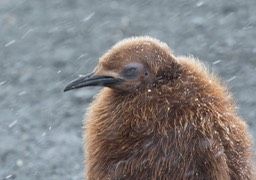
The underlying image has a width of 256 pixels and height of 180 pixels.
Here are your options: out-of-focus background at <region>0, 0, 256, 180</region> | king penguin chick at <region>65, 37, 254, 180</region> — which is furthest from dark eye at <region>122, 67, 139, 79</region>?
out-of-focus background at <region>0, 0, 256, 180</region>

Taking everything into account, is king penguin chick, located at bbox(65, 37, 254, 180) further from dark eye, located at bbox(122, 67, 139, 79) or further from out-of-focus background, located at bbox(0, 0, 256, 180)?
out-of-focus background, located at bbox(0, 0, 256, 180)

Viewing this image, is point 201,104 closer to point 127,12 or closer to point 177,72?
point 177,72

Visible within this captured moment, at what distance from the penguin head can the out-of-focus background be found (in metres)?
1.71

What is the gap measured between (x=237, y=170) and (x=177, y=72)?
1.65 feet

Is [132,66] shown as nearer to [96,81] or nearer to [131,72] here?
[131,72]

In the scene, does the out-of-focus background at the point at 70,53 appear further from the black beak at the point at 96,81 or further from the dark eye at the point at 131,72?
the dark eye at the point at 131,72

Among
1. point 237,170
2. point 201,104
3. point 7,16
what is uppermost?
point 201,104

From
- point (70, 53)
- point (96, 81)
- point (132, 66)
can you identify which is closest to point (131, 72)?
point (132, 66)

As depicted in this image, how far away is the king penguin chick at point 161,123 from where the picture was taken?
125 inches

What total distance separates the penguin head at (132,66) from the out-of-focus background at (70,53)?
5.60 feet

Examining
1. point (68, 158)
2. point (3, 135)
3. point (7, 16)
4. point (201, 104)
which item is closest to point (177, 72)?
point (201, 104)

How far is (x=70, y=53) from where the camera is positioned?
6113mm

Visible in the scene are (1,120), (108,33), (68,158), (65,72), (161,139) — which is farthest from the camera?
(108,33)

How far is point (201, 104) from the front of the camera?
3.22 metres
